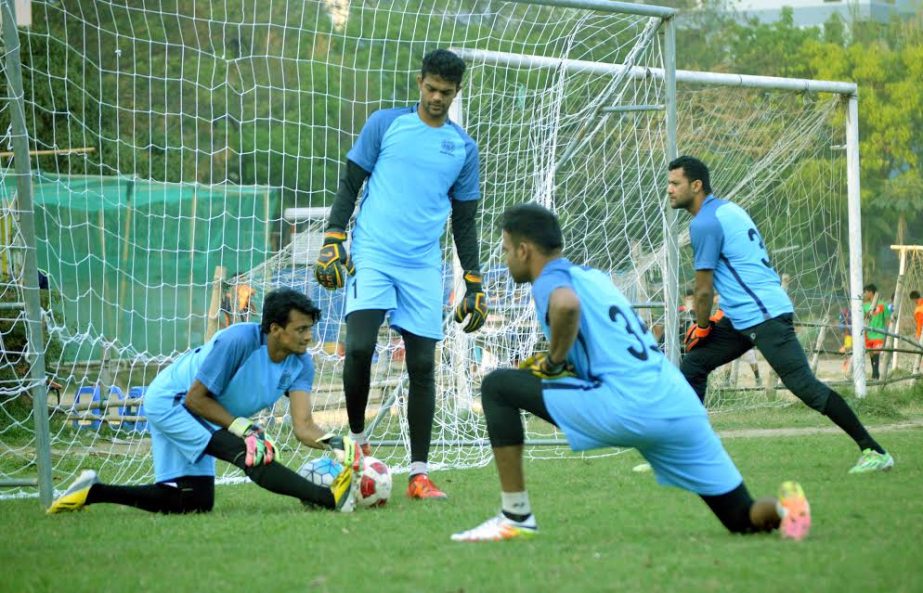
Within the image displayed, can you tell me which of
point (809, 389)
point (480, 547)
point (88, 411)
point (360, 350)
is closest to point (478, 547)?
point (480, 547)

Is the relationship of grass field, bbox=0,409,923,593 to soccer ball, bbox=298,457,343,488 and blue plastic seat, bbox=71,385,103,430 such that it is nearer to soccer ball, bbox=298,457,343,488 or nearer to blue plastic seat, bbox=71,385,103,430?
soccer ball, bbox=298,457,343,488

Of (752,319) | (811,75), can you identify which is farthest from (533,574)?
(811,75)

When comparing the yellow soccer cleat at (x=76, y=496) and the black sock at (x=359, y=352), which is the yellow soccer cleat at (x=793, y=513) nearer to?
the black sock at (x=359, y=352)

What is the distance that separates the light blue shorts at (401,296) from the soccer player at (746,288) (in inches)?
73.3

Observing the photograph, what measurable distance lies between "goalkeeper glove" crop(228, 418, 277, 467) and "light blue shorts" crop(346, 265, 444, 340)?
1.02 m

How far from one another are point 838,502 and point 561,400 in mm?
2055

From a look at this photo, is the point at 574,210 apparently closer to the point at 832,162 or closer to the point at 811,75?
the point at 832,162

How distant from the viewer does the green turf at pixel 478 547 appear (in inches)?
181

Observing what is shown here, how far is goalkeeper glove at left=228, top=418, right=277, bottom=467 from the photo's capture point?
652cm

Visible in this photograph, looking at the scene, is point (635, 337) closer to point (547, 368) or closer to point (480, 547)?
point (547, 368)

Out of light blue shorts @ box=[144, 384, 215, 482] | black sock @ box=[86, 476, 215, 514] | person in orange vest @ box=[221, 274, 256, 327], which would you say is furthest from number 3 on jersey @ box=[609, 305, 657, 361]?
person in orange vest @ box=[221, 274, 256, 327]

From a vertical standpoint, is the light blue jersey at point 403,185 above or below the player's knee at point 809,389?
above

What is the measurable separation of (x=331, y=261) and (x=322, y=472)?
116 centimetres

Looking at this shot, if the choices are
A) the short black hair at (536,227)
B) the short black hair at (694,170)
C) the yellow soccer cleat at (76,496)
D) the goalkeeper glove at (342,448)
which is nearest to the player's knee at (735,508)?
the short black hair at (536,227)
